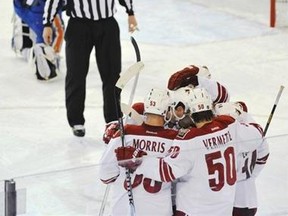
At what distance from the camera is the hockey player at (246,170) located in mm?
3221

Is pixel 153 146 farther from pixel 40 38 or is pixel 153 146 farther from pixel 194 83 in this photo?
pixel 40 38

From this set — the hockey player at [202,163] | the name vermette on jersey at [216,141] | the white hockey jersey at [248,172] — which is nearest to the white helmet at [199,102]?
the hockey player at [202,163]

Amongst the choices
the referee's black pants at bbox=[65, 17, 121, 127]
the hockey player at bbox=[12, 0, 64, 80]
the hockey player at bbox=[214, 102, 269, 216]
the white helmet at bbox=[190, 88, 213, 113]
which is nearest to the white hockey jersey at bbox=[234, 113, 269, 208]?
the hockey player at bbox=[214, 102, 269, 216]

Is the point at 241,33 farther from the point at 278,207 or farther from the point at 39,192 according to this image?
the point at 39,192

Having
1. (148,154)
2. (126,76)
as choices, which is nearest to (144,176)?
(148,154)

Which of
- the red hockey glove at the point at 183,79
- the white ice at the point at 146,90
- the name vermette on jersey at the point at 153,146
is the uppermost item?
the red hockey glove at the point at 183,79

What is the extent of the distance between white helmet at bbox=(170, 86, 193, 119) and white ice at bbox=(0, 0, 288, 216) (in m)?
0.34

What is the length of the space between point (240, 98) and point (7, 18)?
3098 mm

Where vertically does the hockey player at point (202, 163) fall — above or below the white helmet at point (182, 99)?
below

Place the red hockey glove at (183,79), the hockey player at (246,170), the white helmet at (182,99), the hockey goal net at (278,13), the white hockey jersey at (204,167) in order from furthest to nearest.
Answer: the hockey goal net at (278,13), the red hockey glove at (183,79), the hockey player at (246,170), the white helmet at (182,99), the white hockey jersey at (204,167)

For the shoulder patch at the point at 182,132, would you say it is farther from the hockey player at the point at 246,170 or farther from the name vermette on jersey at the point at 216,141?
the hockey player at the point at 246,170

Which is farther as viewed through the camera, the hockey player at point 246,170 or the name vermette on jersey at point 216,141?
the hockey player at point 246,170

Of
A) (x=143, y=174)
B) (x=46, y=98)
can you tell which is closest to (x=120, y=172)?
(x=143, y=174)

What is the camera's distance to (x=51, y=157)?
4625mm
